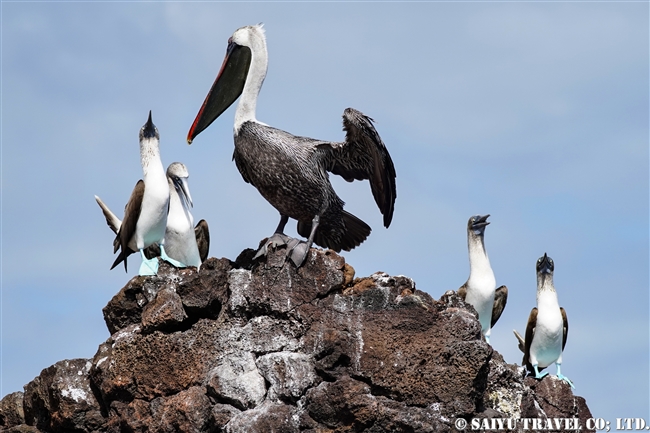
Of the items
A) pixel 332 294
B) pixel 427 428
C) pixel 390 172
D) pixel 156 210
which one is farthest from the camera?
pixel 156 210

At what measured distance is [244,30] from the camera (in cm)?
1177

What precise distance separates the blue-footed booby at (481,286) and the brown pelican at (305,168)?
11.6 ft

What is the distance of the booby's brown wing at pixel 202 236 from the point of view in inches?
574

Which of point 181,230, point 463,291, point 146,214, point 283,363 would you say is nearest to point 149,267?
point 146,214

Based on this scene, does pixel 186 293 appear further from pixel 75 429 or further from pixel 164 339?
pixel 75 429

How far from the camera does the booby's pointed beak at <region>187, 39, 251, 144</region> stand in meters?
12.0

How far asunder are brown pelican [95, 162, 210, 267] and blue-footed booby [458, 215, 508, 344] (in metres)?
3.47

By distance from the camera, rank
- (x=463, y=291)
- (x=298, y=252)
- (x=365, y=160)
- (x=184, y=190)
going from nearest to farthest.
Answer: (x=298, y=252) → (x=365, y=160) → (x=184, y=190) → (x=463, y=291)

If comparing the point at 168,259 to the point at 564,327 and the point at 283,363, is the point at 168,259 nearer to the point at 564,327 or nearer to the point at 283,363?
the point at 283,363

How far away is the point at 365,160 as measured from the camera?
36.9 ft

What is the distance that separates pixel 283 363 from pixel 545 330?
585 centimetres

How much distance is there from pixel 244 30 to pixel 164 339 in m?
3.52

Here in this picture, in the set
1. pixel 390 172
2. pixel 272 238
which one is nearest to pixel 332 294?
pixel 272 238

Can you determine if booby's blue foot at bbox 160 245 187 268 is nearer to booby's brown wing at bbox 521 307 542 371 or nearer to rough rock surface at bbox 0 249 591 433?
rough rock surface at bbox 0 249 591 433
